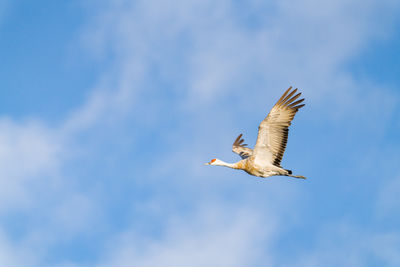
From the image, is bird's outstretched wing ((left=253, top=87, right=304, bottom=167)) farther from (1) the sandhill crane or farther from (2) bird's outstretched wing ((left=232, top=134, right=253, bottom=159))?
(2) bird's outstretched wing ((left=232, top=134, right=253, bottom=159))

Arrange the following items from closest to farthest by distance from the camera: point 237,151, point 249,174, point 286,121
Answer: point 286,121
point 249,174
point 237,151

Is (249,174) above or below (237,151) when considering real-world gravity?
below

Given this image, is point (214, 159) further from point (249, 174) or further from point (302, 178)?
point (302, 178)

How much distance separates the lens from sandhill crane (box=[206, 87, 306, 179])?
2406 cm

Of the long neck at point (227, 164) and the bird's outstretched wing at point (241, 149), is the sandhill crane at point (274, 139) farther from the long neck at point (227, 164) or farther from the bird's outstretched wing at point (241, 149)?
the bird's outstretched wing at point (241, 149)

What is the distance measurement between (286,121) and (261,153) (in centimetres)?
218

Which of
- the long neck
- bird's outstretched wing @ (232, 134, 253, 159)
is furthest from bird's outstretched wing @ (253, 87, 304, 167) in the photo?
bird's outstretched wing @ (232, 134, 253, 159)

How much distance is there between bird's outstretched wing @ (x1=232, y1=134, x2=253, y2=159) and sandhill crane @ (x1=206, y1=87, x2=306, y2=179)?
570cm

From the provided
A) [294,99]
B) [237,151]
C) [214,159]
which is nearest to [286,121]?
[294,99]

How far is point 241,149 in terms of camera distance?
107 ft

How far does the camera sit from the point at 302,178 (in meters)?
25.2

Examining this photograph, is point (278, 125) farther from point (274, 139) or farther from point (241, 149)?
point (241, 149)

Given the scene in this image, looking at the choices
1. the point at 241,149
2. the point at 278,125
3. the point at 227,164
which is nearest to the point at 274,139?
the point at 278,125

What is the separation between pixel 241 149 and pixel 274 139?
835 centimetres
